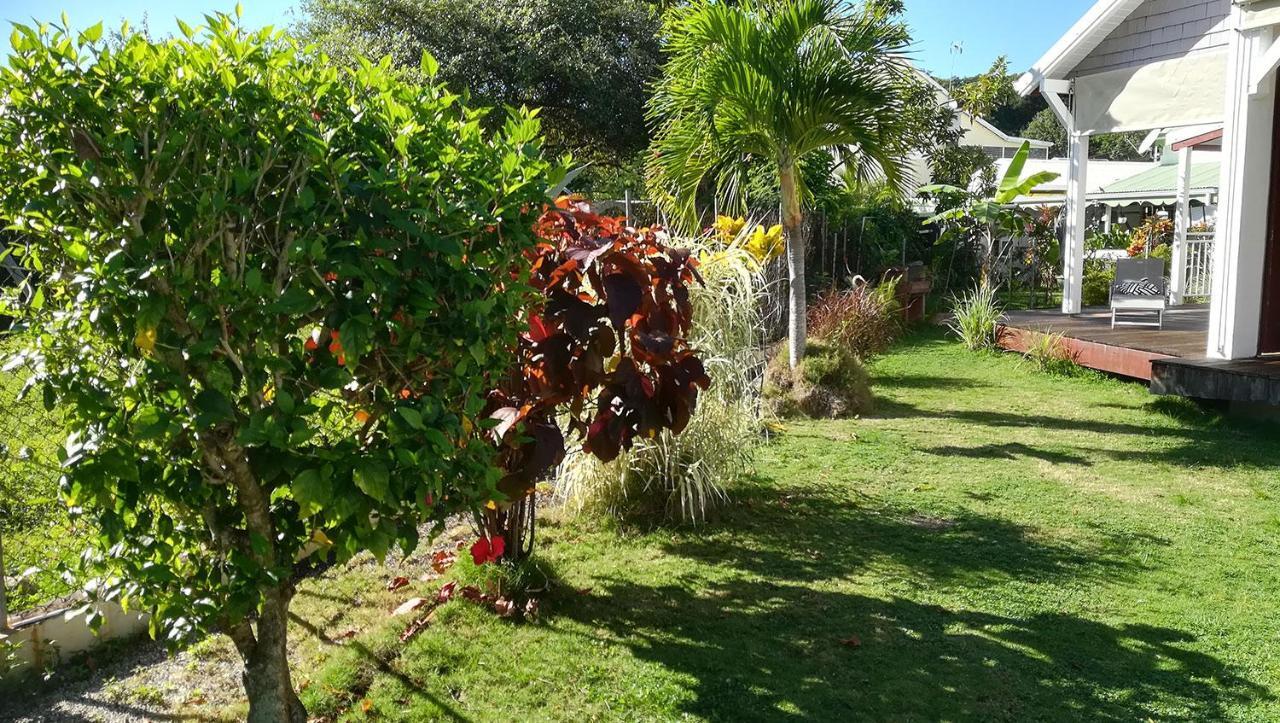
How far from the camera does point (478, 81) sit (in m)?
19.7

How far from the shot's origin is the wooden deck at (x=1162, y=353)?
8.53 meters

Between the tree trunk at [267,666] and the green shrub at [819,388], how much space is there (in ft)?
21.0

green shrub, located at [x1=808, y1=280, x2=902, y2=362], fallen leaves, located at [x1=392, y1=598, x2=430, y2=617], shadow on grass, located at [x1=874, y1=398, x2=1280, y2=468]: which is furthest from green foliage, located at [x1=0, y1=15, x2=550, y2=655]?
green shrub, located at [x1=808, y1=280, x2=902, y2=362]

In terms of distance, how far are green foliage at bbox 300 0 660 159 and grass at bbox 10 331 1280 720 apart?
44.9ft

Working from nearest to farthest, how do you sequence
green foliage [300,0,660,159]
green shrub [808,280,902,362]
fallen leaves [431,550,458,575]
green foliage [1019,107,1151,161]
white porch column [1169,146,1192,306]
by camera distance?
fallen leaves [431,550,458,575] → green shrub [808,280,902,362] → white porch column [1169,146,1192,306] → green foliage [300,0,660,159] → green foliage [1019,107,1151,161]

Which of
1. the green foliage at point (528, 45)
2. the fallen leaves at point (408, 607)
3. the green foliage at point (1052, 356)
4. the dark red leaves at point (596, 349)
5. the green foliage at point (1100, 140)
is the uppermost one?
the green foliage at point (1100, 140)

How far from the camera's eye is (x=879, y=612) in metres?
4.64

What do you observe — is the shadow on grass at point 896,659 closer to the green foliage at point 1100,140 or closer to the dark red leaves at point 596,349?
the dark red leaves at point 596,349

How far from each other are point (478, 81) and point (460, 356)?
17.8 metres

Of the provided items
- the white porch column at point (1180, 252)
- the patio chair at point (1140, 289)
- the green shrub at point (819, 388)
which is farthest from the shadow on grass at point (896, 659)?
the white porch column at point (1180, 252)

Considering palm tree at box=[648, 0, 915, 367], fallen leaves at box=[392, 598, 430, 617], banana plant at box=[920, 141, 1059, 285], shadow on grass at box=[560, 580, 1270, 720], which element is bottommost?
shadow on grass at box=[560, 580, 1270, 720]

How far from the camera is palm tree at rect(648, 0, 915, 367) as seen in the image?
8.91 metres

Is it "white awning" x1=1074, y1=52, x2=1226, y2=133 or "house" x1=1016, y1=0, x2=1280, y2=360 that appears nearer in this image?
"house" x1=1016, y1=0, x2=1280, y2=360

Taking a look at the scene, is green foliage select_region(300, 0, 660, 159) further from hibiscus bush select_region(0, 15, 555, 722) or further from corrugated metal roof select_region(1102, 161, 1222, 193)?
hibiscus bush select_region(0, 15, 555, 722)
